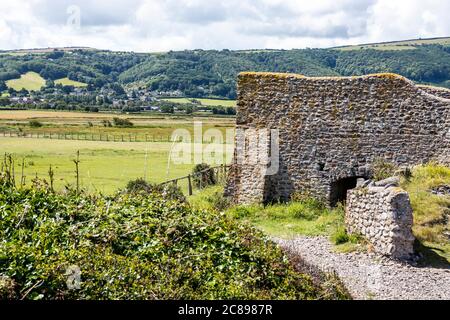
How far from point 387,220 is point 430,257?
4.14ft

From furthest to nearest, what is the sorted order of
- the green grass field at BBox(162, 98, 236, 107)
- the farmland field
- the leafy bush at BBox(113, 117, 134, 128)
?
the green grass field at BBox(162, 98, 236, 107), the leafy bush at BBox(113, 117, 134, 128), the farmland field

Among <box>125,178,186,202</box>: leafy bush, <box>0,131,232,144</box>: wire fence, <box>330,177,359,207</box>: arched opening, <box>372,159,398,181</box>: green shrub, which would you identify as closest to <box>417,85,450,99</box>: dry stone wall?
<box>372,159,398,181</box>: green shrub

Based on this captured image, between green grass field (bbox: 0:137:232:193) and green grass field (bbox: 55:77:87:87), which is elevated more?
green grass field (bbox: 55:77:87:87)

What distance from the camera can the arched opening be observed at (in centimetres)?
1836

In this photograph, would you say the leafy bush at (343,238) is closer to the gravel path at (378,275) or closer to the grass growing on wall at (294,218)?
the grass growing on wall at (294,218)

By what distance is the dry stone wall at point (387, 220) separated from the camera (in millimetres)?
13125

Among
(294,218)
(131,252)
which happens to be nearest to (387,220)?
(294,218)

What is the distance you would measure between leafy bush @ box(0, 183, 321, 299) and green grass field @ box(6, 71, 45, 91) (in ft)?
433

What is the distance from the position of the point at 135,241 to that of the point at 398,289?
4888 millimetres

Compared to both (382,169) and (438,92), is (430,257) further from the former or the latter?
(438,92)

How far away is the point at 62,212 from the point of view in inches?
446

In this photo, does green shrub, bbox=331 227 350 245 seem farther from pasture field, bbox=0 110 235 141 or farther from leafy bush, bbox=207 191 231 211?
pasture field, bbox=0 110 235 141

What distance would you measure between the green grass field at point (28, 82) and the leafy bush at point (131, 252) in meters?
132
